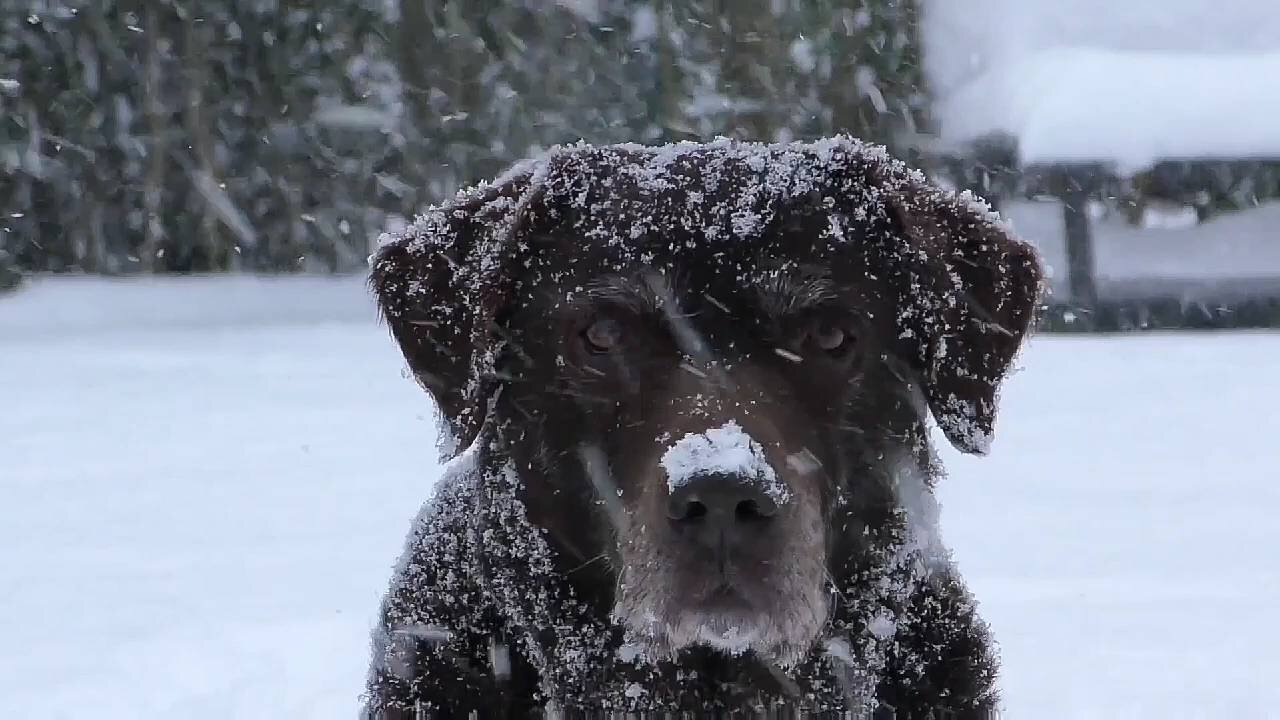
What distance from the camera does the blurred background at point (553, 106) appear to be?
9.86 meters

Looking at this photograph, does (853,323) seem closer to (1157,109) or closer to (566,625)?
(566,625)

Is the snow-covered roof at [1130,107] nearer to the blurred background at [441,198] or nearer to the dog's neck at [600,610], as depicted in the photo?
the blurred background at [441,198]

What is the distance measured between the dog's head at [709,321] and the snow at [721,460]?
0.49ft

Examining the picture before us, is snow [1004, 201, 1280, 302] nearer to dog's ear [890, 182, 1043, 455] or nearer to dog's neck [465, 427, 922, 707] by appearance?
dog's ear [890, 182, 1043, 455]

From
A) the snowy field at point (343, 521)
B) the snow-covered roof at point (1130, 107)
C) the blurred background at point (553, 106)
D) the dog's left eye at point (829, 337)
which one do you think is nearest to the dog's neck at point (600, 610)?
the dog's left eye at point (829, 337)

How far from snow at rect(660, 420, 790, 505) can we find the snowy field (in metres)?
1.73

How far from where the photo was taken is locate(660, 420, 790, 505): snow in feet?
7.29

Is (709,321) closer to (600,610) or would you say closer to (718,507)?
(718,507)

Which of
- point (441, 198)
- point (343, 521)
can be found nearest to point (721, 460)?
point (343, 521)

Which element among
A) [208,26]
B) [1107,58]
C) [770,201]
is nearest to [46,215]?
[208,26]

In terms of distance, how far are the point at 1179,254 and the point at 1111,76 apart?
2.22 metres

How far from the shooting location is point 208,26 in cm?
1022

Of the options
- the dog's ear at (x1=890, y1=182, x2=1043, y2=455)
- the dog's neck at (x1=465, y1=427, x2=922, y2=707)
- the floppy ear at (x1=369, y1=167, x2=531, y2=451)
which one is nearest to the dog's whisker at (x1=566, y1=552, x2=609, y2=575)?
the dog's neck at (x1=465, y1=427, x2=922, y2=707)

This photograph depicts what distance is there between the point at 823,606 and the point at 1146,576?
2.55 m
